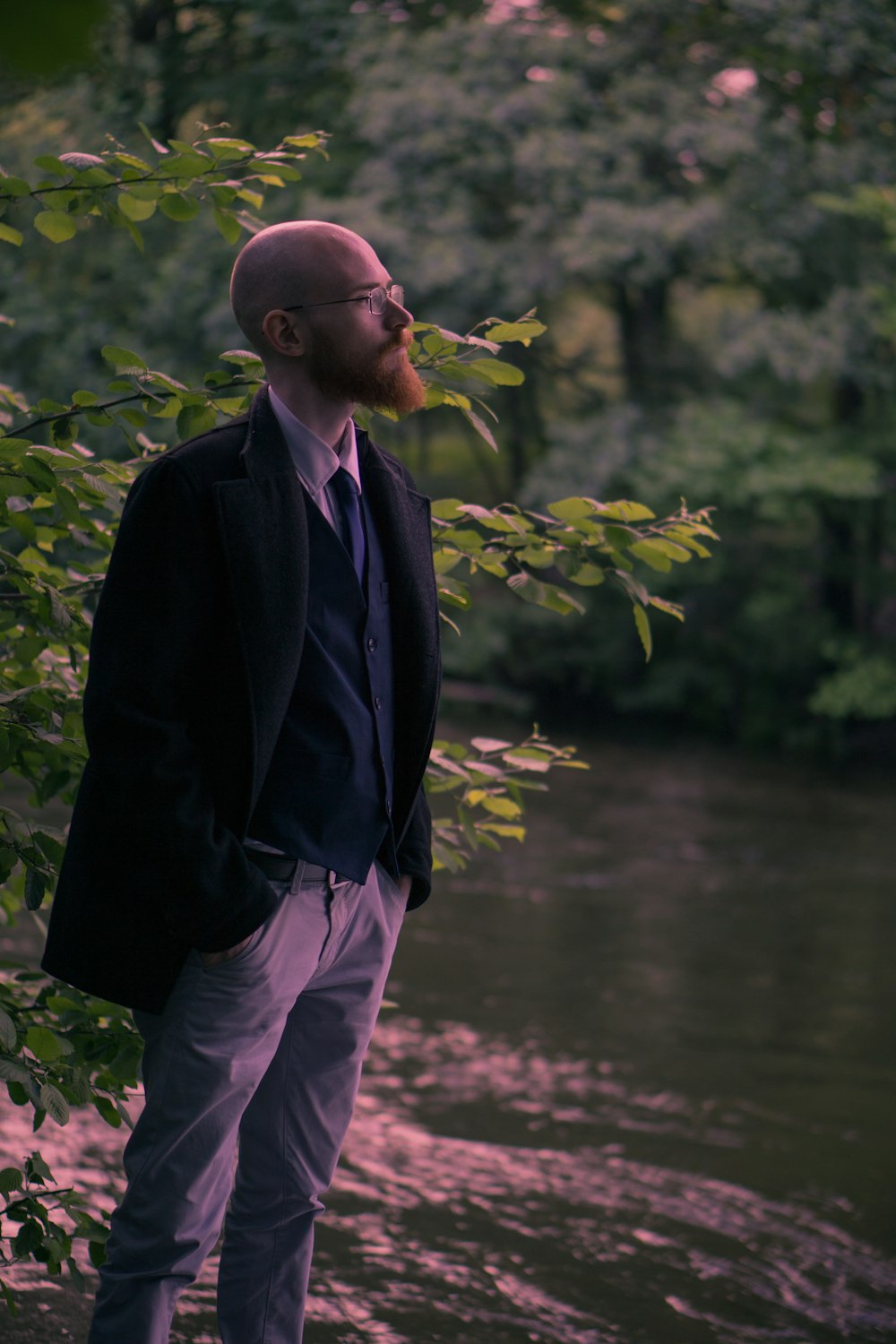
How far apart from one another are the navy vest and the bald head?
28 centimetres

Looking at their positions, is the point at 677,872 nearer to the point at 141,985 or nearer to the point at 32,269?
the point at 141,985

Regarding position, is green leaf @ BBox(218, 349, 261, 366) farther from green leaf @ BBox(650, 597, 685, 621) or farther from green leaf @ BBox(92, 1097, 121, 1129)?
green leaf @ BBox(92, 1097, 121, 1129)

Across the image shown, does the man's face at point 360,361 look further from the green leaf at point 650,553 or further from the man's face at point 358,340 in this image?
the green leaf at point 650,553

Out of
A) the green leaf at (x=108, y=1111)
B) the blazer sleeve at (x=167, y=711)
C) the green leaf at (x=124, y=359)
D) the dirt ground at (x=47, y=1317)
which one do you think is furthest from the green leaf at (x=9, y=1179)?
the green leaf at (x=124, y=359)

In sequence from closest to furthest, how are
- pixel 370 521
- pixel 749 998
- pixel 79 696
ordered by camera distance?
pixel 370 521 < pixel 79 696 < pixel 749 998

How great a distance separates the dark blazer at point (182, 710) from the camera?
1.84m

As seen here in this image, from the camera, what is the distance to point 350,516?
2.14 m

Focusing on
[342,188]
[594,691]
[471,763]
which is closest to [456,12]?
[342,188]

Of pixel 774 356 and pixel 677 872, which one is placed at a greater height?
pixel 774 356

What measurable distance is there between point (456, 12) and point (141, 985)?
679 inches

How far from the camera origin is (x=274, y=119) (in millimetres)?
17875

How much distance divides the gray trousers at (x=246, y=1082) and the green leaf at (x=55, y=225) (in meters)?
1.09

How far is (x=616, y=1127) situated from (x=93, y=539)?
2917 mm

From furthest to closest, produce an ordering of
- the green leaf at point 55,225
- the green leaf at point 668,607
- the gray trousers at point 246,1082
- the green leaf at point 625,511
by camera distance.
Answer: the green leaf at point 668,607
the green leaf at point 625,511
the green leaf at point 55,225
the gray trousers at point 246,1082
